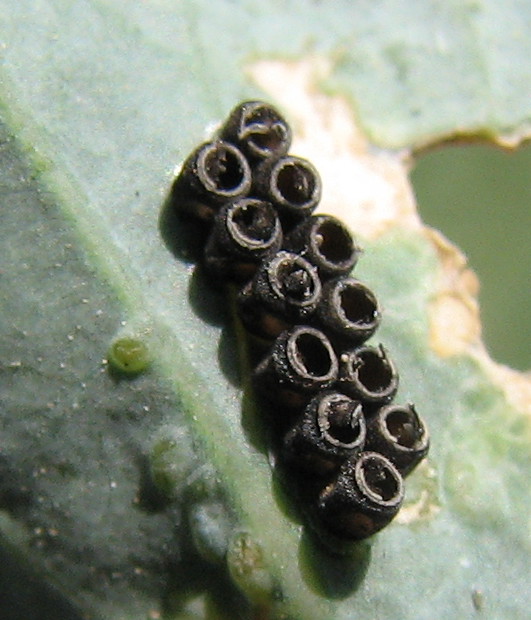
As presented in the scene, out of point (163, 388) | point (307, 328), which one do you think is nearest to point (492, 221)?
A: point (307, 328)

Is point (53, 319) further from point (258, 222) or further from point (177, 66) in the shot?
point (177, 66)

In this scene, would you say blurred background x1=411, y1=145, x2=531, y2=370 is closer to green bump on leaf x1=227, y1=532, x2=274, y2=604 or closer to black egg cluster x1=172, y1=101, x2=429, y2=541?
black egg cluster x1=172, y1=101, x2=429, y2=541

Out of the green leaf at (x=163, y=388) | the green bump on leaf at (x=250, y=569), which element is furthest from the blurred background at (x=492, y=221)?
the green bump on leaf at (x=250, y=569)

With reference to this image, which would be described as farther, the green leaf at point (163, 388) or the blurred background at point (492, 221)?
the blurred background at point (492, 221)

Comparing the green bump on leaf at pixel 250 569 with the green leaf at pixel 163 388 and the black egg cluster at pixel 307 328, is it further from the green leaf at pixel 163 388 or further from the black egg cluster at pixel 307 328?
the black egg cluster at pixel 307 328

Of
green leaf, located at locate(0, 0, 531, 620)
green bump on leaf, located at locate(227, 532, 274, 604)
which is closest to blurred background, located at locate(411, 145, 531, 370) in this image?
green leaf, located at locate(0, 0, 531, 620)

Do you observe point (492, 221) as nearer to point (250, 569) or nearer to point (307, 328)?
point (307, 328)
